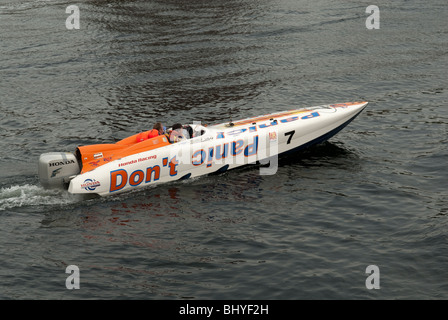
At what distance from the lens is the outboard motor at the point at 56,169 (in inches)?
592

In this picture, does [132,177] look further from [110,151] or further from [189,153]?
[189,153]

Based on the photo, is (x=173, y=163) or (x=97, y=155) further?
(x=173, y=163)

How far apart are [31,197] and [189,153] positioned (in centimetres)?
423

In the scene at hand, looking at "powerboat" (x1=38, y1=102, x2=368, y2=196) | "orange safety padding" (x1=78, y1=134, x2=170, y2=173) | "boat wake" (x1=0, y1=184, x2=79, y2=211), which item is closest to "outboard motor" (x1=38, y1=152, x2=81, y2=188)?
"powerboat" (x1=38, y1=102, x2=368, y2=196)

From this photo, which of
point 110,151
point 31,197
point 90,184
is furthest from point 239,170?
point 31,197

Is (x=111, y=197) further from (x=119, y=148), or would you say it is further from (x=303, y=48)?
(x=303, y=48)

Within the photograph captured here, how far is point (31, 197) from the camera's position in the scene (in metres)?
15.1

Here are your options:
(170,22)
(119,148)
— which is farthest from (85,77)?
(119,148)

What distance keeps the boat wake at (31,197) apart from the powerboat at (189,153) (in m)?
0.24

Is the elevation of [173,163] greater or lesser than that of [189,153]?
lesser

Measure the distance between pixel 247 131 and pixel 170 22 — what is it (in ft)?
61.3

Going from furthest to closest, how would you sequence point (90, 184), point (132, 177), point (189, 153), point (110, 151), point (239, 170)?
point (239, 170) → point (189, 153) → point (110, 151) → point (132, 177) → point (90, 184)

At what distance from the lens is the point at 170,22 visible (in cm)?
3362

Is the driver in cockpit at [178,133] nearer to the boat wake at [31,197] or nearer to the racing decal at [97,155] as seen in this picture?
the racing decal at [97,155]
